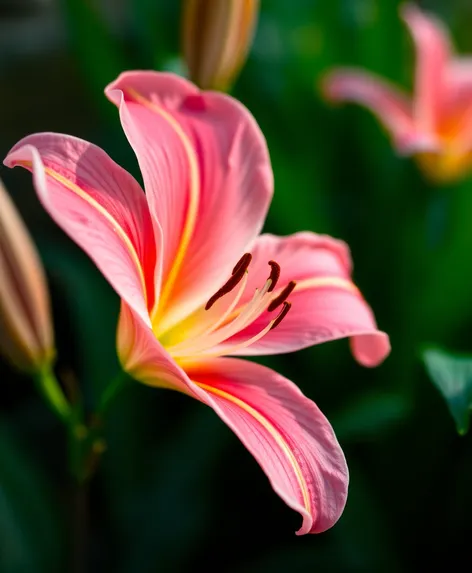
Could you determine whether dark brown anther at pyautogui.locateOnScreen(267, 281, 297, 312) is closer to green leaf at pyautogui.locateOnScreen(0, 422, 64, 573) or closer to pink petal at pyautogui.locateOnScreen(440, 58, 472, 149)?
green leaf at pyautogui.locateOnScreen(0, 422, 64, 573)

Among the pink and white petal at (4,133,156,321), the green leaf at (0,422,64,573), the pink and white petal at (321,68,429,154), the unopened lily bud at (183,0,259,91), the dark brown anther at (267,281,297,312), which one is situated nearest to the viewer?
the pink and white petal at (4,133,156,321)

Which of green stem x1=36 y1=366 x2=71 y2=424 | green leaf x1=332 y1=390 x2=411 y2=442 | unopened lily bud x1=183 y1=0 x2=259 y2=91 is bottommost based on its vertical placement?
green leaf x1=332 y1=390 x2=411 y2=442

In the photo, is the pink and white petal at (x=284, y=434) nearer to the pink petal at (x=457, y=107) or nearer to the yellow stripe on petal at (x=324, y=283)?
the yellow stripe on petal at (x=324, y=283)

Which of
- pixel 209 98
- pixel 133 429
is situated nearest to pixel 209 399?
pixel 209 98

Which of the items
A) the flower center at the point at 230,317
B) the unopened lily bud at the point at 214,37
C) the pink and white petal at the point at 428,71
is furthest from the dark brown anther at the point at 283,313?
the pink and white petal at the point at 428,71

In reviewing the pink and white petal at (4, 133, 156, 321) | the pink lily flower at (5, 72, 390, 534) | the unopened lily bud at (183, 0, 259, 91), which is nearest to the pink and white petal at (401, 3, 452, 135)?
the unopened lily bud at (183, 0, 259, 91)

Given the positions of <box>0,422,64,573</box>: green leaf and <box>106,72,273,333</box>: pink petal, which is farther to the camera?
<box>0,422,64,573</box>: green leaf

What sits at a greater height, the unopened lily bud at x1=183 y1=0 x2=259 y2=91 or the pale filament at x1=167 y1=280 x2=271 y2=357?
the unopened lily bud at x1=183 y1=0 x2=259 y2=91
